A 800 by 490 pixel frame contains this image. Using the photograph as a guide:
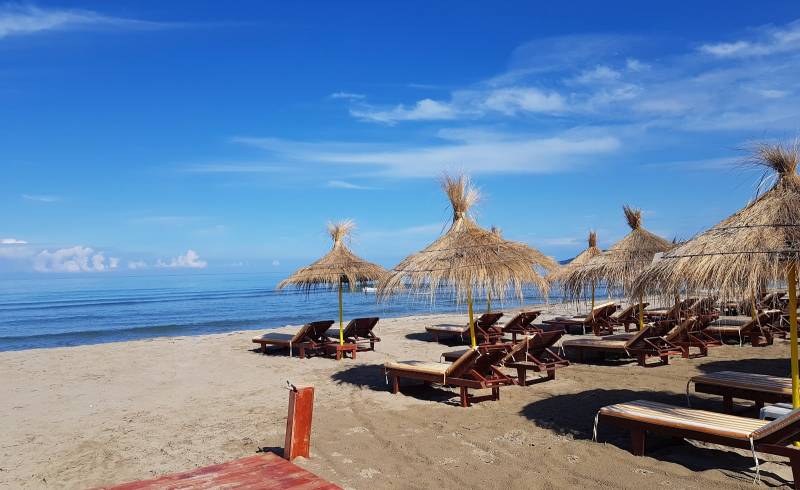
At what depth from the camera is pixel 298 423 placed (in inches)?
190

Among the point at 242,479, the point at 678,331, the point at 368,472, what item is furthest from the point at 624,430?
the point at 678,331

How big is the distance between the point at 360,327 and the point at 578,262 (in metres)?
5.65

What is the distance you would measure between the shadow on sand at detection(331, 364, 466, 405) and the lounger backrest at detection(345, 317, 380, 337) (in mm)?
1489

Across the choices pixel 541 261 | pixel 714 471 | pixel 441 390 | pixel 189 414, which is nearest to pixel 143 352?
pixel 189 414

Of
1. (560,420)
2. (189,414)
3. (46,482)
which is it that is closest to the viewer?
(46,482)

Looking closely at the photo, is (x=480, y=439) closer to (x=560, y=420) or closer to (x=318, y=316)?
(x=560, y=420)

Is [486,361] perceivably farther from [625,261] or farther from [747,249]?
[625,261]

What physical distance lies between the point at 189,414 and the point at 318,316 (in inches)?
843

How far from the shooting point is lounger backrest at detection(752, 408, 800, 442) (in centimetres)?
384

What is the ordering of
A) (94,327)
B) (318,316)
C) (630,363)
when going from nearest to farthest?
1. (630,363)
2. (94,327)
3. (318,316)

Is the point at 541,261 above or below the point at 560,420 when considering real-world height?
above

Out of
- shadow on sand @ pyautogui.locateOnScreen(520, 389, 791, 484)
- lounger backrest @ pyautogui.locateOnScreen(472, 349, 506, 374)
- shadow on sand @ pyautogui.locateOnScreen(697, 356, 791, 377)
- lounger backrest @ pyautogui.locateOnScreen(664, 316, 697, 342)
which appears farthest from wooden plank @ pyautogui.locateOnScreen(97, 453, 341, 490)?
lounger backrest @ pyautogui.locateOnScreen(664, 316, 697, 342)

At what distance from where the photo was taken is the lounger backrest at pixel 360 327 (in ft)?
37.1

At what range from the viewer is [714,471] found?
170 inches
